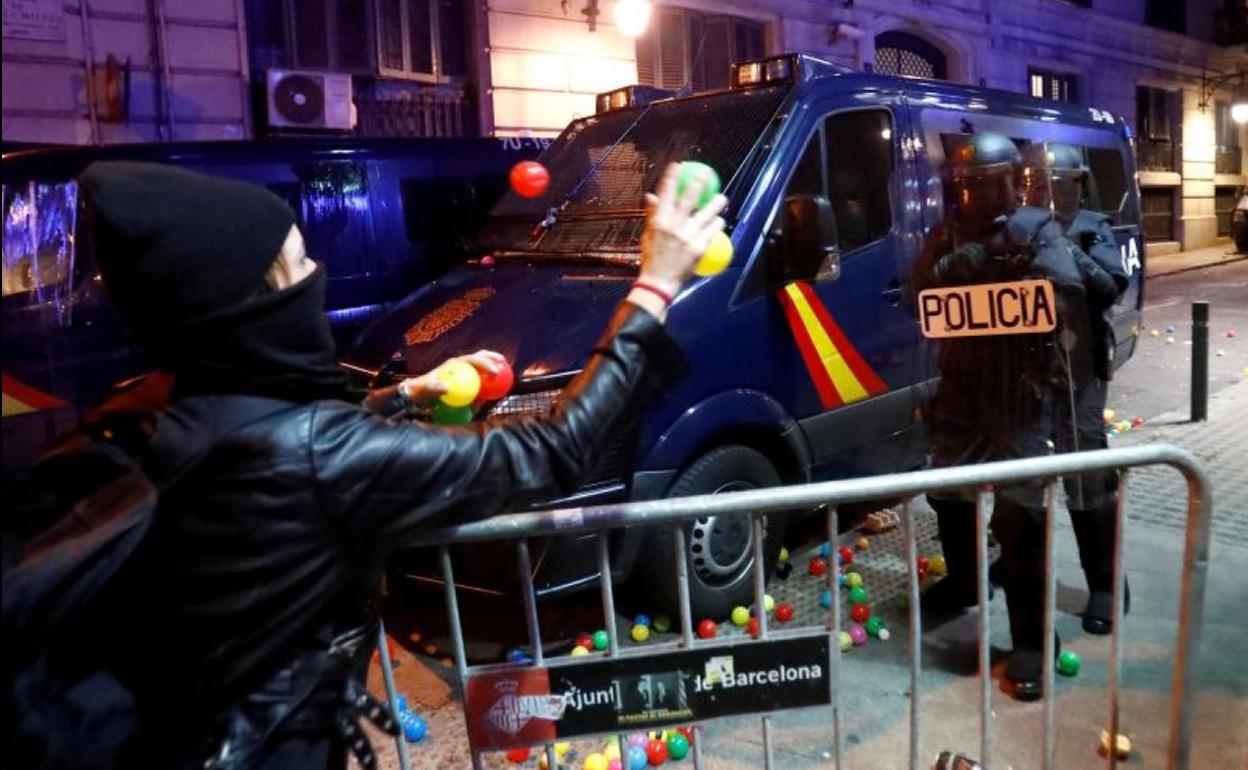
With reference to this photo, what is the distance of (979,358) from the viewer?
12.9ft

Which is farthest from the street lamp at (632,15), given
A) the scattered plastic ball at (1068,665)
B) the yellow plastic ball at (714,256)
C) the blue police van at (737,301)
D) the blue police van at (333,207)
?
the yellow plastic ball at (714,256)

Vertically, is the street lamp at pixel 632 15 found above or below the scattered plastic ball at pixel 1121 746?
above

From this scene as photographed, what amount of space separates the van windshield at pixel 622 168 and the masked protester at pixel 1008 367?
1044mm

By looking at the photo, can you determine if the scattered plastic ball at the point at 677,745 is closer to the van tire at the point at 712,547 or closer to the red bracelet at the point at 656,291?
the van tire at the point at 712,547

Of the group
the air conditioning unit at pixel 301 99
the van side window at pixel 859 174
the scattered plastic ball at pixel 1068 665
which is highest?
the air conditioning unit at pixel 301 99

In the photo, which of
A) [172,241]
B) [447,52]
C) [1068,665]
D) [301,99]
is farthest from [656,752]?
[447,52]

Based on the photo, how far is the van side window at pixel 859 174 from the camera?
5031mm

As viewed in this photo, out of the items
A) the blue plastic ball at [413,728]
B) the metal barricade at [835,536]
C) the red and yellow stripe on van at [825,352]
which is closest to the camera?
the metal barricade at [835,536]

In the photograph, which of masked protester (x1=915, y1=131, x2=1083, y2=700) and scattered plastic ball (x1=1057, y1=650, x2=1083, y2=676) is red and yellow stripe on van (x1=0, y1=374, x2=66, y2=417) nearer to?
masked protester (x1=915, y1=131, x2=1083, y2=700)

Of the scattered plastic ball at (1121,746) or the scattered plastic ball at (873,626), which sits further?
the scattered plastic ball at (873,626)

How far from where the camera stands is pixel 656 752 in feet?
11.4

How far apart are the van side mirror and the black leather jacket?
9.17 feet

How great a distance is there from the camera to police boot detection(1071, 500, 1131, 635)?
4.11 metres

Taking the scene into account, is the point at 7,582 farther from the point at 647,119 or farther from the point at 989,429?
the point at 647,119
